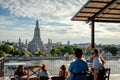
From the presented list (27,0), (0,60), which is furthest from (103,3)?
(27,0)

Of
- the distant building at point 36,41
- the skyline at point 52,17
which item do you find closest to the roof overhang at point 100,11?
the skyline at point 52,17

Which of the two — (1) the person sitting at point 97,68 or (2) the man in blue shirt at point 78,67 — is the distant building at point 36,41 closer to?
(1) the person sitting at point 97,68

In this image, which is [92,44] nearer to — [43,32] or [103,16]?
[103,16]

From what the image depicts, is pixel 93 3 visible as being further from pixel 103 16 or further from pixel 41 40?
pixel 41 40

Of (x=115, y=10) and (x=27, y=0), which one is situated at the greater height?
(x=27, y=0)

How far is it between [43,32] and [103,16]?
150 meters

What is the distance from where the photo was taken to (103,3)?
7930mm

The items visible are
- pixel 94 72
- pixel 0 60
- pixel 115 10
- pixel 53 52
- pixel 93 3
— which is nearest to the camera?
pixel 94 72

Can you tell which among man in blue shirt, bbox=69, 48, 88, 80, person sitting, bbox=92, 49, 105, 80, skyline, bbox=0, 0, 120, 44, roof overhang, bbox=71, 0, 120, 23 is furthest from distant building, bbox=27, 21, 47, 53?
man in blue shirt, bbox=69, 48, 88, 80

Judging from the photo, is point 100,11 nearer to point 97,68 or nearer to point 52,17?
point 97,68

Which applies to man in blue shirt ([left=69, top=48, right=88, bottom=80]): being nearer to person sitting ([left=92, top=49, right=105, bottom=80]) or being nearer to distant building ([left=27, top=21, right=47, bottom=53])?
person sitting ([left=92, top=49, right=105, bottom=80])

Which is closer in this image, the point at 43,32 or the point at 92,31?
the point at 92,31

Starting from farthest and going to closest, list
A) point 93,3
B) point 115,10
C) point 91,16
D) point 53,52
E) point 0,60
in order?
point 53,52, point 0,60, point 91,16, point 115,10, point 93,3

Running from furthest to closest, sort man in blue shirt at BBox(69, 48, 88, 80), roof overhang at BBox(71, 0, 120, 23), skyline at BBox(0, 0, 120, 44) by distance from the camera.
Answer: skyline at BBox(0, 0, 120, 44) → roof overhang at BBox(71, 0, 120, 23) → man in blue shirt at BBox(69, 48, 88, 80)
